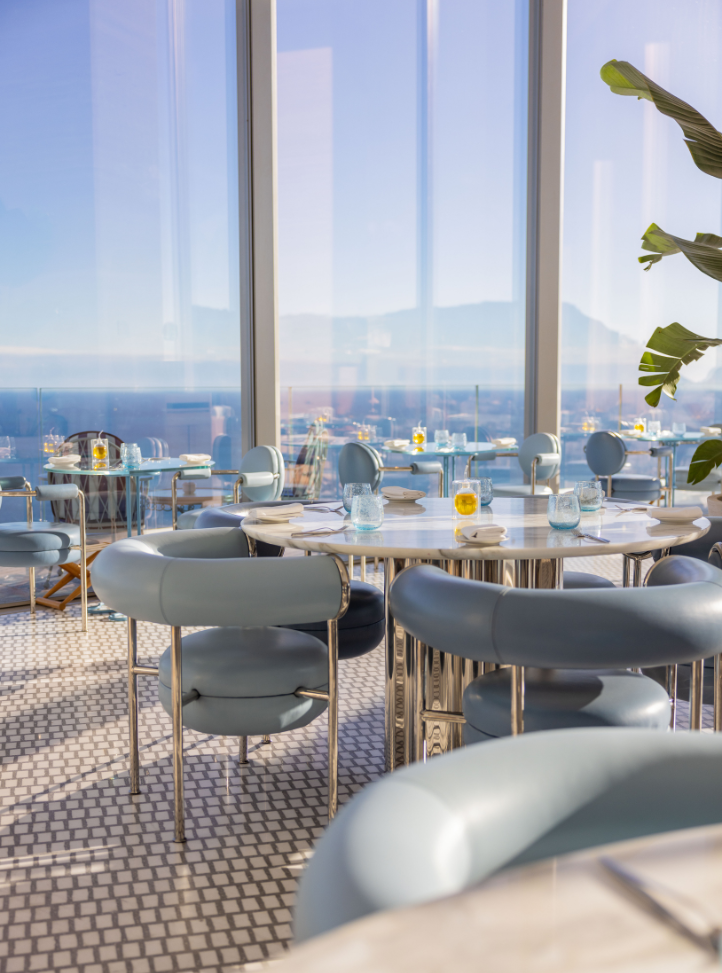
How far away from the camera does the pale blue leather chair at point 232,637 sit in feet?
6.27

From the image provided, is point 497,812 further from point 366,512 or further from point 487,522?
point 487,522

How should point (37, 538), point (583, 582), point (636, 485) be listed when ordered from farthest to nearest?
point (636, 485) → point (37, 538) → point (583, 582)

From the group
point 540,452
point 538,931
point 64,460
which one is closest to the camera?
point 538,931

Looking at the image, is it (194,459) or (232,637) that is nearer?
(232,637)

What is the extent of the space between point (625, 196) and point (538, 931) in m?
6.36

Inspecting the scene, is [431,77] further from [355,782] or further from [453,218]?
[355,782]

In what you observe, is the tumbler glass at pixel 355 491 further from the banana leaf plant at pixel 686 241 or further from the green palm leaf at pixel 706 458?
the green palm leaf at pixel 706 458

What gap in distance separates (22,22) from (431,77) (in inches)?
104

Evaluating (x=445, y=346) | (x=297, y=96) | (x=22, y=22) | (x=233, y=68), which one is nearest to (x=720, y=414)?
(x=445, y=346)

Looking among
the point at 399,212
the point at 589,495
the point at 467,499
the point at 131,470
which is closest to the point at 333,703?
the point at 467,499

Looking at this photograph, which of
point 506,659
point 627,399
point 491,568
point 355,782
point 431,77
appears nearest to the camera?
point 506,659

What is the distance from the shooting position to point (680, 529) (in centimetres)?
240

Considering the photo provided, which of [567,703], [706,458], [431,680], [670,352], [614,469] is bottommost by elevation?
[431,680]

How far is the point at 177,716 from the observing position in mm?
2107
